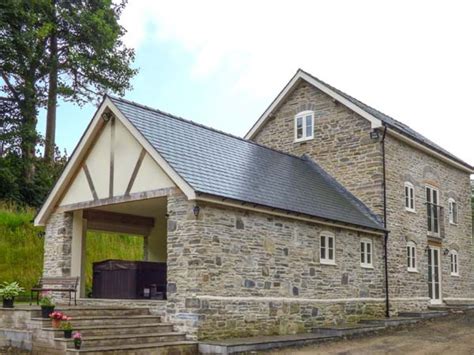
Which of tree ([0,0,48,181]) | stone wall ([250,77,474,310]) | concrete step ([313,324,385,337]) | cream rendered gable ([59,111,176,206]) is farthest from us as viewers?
tree ([0,0,48,181])

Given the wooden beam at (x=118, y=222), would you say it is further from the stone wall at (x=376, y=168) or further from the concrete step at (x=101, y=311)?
the stone wall at (x=376, y=168)

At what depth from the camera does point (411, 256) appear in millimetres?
21859

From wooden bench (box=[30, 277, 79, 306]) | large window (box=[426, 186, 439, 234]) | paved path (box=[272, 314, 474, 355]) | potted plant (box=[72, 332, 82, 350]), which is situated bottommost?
paved path (box=[272, 314, 474, 355])

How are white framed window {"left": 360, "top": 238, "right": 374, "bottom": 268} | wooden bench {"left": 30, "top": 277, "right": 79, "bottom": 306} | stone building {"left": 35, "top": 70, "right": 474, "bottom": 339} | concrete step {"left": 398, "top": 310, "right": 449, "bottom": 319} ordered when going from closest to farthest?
stone building {"left": 35, "top": 70, "right": 474, "bottom": 339} < wooden bench {"left": 30, "top": 277, "right": 79, "bottom": 306} < white framed window {"left": 360, "top": 238, "right": 374, "bottom": 268} < concrete step {"left": 398, "top": 310, "right": 449, "bottom": 319}

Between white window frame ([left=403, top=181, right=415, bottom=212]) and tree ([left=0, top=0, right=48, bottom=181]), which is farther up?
tree ([left=0, top=0, right=48, bottom=181])

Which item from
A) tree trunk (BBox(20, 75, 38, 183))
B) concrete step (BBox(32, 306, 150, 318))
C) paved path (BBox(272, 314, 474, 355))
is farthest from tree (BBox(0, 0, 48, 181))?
paved path (BBox(272, 314, 474, 355))

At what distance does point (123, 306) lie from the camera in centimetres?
1462

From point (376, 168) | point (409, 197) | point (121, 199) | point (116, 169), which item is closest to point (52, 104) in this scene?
point (116, 169)

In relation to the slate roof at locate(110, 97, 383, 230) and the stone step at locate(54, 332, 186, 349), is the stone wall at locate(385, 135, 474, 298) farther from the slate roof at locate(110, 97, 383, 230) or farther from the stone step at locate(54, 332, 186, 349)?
the stone step at locate(54, 332, 186, 349)

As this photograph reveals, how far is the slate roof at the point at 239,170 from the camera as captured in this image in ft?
47.2

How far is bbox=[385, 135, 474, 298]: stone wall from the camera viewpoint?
20.8 m

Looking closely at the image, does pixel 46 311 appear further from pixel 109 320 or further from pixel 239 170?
pixel 239 170

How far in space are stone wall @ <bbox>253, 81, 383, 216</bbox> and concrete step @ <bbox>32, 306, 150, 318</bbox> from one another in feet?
31.7

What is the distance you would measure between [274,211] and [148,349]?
16.0 ft
